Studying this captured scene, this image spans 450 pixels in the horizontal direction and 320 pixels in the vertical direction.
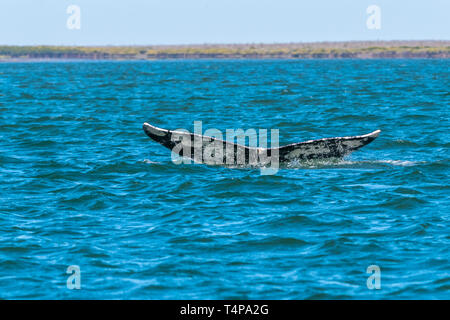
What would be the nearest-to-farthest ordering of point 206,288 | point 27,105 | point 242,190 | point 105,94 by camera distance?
point 206,288 → point 242,190 → point 27,105 → point 105,94

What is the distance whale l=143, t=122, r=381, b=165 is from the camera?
18.9m

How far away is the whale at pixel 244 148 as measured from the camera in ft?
62.1

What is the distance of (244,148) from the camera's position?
63.9ft

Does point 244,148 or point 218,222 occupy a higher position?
point 244,148

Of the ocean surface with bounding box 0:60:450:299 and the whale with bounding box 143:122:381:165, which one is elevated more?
the whale with bounding box 143:122:381:165

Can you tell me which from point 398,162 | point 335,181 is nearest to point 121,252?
point 335,181

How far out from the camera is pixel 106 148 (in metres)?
24.9

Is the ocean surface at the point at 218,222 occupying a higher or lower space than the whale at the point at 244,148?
lower

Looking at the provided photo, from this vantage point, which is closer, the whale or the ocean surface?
the ocean surface

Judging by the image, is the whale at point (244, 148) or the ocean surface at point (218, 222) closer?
the ocean surface at point (218, 222)

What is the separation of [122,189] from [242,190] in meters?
3.02

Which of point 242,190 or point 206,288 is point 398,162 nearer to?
point 242,190
